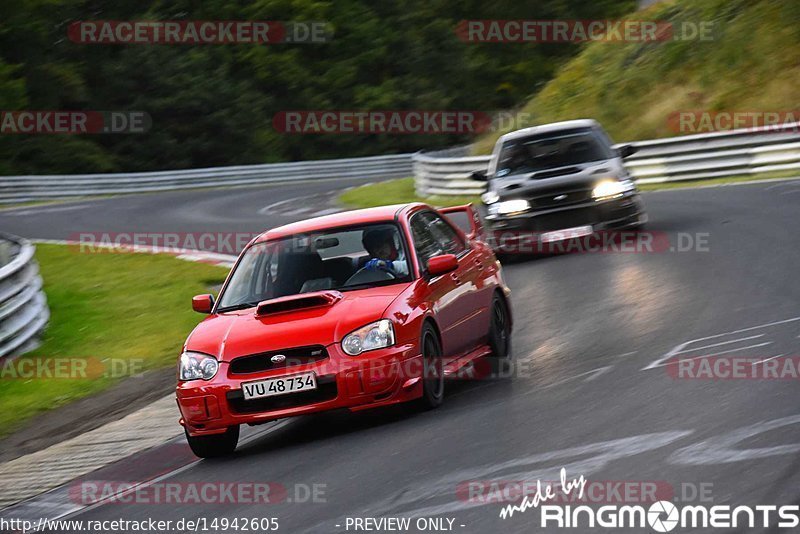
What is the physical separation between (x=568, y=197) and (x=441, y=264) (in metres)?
7.72

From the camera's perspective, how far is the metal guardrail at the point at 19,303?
13.9 metres

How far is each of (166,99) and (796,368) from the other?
52.6 meters

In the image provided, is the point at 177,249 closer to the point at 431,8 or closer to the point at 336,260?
the point at 336,260

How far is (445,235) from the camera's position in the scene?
10.7 metres

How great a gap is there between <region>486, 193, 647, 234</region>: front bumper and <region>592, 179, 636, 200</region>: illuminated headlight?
62mm

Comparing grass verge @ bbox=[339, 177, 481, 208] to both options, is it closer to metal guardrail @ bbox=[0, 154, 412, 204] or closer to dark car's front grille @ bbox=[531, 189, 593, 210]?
metal guardrail @ bbox=[0, 154, 412, 204]

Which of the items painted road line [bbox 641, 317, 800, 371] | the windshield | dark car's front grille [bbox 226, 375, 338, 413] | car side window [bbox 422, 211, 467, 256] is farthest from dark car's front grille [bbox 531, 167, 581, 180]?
dark car's front grille [bbox 226, 375, 338, 413]

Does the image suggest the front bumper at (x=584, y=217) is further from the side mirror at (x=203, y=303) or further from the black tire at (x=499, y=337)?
the side mirror at (x=203, y=303)

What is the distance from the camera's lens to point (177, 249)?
22.6 metres

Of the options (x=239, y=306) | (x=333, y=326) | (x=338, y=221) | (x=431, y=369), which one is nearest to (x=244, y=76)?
(x=338, y=221)

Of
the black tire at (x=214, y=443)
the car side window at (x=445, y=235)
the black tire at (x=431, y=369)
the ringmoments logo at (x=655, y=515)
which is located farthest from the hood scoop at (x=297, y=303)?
the ringmoments logo at (x=655, y=515)

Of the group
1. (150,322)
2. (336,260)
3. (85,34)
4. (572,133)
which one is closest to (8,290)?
(150,322)

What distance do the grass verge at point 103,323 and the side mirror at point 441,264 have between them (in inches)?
166

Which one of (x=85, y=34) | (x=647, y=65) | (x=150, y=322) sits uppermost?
(x=85, y=34)
